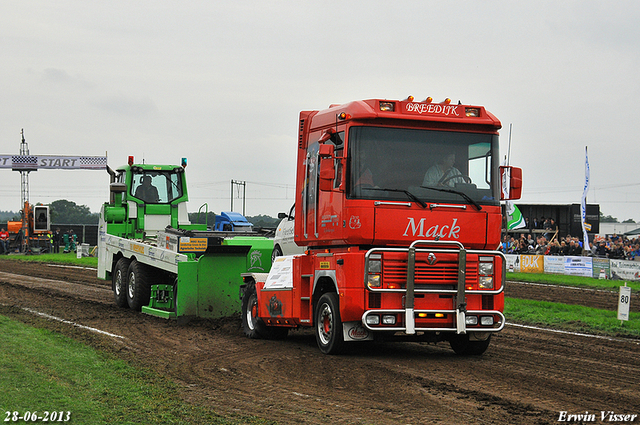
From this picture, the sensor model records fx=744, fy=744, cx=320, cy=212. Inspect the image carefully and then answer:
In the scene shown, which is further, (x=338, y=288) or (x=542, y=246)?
(x=542, y=246)

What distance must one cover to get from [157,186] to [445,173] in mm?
10558

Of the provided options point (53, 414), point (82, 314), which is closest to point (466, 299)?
point (53, 414)

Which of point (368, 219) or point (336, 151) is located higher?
point (336, 151)

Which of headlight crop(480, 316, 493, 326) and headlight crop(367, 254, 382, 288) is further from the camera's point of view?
headlight crop(480, 316, 493, 326)

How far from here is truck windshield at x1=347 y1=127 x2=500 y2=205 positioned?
31.6 ft

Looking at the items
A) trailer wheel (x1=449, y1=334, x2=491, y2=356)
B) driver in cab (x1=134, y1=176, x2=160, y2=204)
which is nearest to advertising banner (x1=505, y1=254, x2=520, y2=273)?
driver in cab (x1=134, y1=176, x2=160, y2=204)

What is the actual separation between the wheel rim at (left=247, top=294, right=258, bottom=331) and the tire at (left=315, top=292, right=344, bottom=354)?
2081 millimetres

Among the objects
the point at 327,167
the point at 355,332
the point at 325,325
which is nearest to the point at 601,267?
the point at 325,325

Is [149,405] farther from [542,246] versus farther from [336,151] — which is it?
[542,246]

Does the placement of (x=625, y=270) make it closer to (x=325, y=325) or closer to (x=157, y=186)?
(x=157, y=186)

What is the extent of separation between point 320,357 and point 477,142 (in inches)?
143

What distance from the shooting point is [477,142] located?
10102mm

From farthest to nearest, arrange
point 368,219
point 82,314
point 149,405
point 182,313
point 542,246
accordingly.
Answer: point 542,246 < point 82,314 < point 182,313 < point 368,219 < point 149,405

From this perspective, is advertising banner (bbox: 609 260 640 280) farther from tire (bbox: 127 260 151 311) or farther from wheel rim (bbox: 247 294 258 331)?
wheel rim (bbox: 247 294 258 331)
